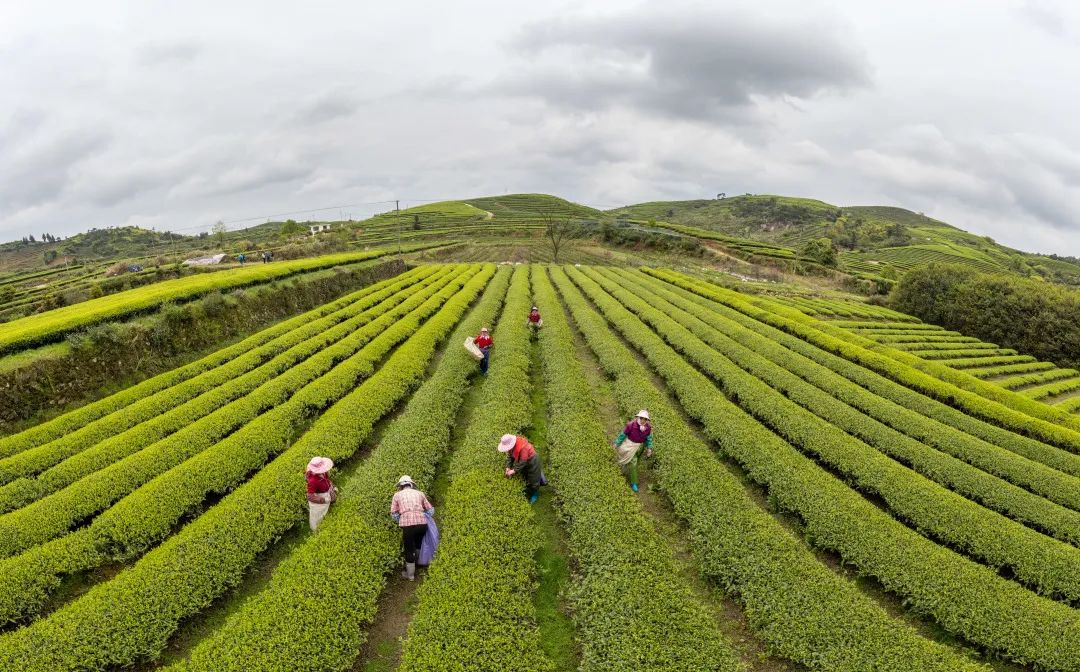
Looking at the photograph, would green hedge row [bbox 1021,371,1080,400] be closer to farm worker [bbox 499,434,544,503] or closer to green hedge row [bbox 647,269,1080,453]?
green hedge row [bbox 647,269,1080,453]

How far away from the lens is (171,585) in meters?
7.54

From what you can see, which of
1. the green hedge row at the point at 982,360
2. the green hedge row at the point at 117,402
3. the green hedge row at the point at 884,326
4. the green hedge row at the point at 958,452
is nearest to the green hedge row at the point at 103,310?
the green hedge row at the point at 117,402

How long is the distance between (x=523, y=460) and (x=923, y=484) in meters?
10.4

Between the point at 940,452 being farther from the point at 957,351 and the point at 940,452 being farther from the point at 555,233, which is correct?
the point at 555,233

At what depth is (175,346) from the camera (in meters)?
22.1

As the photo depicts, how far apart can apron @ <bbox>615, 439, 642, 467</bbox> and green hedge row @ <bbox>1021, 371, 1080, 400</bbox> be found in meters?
31.0

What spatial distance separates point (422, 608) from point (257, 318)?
25728 millimetres

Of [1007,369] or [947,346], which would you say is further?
[947,346]

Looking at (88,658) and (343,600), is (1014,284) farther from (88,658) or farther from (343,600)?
(88,658)

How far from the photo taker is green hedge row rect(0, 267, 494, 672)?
6535 mm

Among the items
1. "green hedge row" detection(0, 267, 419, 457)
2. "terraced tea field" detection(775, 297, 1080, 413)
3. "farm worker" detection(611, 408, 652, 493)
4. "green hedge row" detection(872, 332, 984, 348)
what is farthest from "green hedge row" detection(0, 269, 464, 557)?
"green hedge row" detection(872, 332, 984, 348)

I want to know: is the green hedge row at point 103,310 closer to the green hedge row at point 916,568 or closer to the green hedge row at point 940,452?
the green hedge row at point 916,568

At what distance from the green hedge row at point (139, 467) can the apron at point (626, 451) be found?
31.9ft

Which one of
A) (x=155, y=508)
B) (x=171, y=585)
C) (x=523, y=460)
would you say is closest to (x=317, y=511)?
(x=171, y=585)
